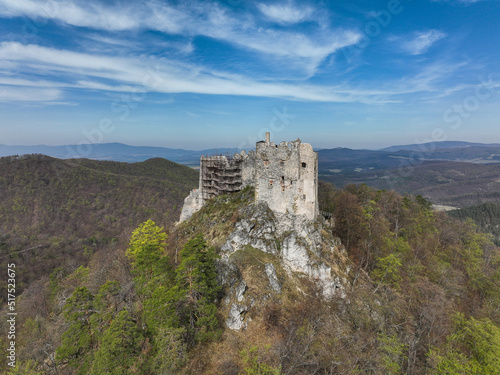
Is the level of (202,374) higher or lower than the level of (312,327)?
lower

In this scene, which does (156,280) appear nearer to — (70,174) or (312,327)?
(312,327)

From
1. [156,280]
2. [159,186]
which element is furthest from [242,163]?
[159,186]

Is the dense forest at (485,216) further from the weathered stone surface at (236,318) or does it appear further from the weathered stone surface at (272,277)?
the weathered stone surface at (236,318)

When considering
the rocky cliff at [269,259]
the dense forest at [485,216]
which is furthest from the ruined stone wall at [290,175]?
the dense forest at [485,216]

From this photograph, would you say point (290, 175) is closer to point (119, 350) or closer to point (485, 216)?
point (119, 350)

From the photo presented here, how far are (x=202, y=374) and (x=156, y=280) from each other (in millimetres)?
7930

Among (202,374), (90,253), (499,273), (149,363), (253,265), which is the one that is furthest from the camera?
(90,253)

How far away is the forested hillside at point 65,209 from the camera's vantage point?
6438cm

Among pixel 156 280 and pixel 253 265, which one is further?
pixel 253 265

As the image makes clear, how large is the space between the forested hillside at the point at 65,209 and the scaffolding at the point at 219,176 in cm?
2236

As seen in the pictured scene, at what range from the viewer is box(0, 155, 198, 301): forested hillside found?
64375 mm

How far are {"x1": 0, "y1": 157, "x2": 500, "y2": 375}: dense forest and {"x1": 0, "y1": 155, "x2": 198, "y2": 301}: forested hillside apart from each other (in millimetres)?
33915

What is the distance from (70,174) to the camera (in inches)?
4072

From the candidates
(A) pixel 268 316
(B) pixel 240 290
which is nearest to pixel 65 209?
(B) pixel 240 290
